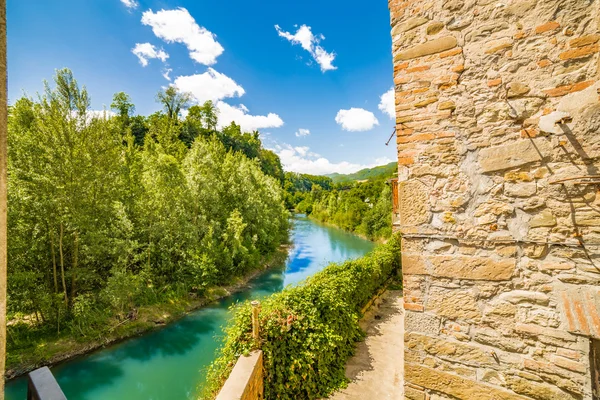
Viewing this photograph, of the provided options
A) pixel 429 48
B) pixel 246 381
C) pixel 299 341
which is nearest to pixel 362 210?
pixel 299 341

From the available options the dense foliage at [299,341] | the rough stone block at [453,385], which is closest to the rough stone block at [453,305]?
the rough stone block at [453,385]

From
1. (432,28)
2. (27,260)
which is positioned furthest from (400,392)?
(27,260)

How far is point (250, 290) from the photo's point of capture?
1185 cm

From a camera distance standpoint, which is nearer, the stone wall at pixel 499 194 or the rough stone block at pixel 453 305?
the stone wall at pixel 499 194

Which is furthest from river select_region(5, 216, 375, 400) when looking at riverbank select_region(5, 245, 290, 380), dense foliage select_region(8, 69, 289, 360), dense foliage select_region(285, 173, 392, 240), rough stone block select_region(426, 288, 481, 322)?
dense foliage select_region(285, 173, 392, 240)

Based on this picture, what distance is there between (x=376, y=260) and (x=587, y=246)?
7841mm

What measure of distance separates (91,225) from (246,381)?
7.07 meters

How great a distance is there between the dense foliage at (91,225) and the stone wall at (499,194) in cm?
847

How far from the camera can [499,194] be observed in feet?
6.17

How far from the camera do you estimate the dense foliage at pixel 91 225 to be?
22.2ft

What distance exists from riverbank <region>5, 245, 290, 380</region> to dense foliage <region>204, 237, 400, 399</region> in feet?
16.0

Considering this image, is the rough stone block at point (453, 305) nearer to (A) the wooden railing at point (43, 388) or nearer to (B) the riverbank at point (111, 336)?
(A) the wooden railing at point (43, 388)

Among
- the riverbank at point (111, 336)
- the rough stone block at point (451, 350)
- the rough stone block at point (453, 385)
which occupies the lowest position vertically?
the riverbank at point (111, 336)

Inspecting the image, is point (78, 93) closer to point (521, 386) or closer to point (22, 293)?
point (22, 293)
